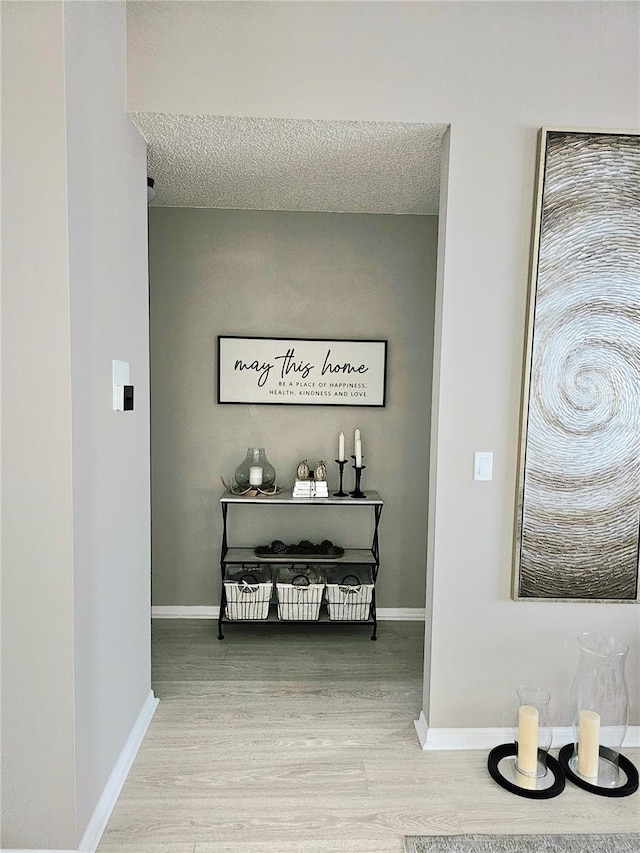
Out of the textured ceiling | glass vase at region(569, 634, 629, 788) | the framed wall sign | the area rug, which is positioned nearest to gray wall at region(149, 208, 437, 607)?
the framed wall sign

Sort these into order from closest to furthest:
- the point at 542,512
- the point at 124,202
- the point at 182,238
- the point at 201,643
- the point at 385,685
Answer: the point at 124,202 → the point at 542,512 → the point at 385,685 → the point at 201,643 → the point at 182,238

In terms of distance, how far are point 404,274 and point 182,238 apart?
4.22ft

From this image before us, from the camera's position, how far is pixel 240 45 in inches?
81.5

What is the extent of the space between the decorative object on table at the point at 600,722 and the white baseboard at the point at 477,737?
17 cm

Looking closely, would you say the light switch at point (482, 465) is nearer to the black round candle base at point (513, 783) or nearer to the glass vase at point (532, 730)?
the glass vase at point (532, 730)

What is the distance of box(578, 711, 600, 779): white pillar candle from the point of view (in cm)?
203

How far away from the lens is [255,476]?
3203 mm

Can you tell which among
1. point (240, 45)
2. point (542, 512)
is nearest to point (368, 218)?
point (240, 45)

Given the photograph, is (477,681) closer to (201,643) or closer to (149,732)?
(149,732)

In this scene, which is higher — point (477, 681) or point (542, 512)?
point (542, 512)

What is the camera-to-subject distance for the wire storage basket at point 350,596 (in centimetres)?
316

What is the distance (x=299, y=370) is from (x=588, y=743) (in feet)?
7.24

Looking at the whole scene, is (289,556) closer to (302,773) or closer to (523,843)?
(302,773)

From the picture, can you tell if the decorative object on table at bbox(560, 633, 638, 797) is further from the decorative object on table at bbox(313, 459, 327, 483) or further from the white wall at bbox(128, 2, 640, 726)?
the decorative object on table at bbox(313, 459, 327, 483)
